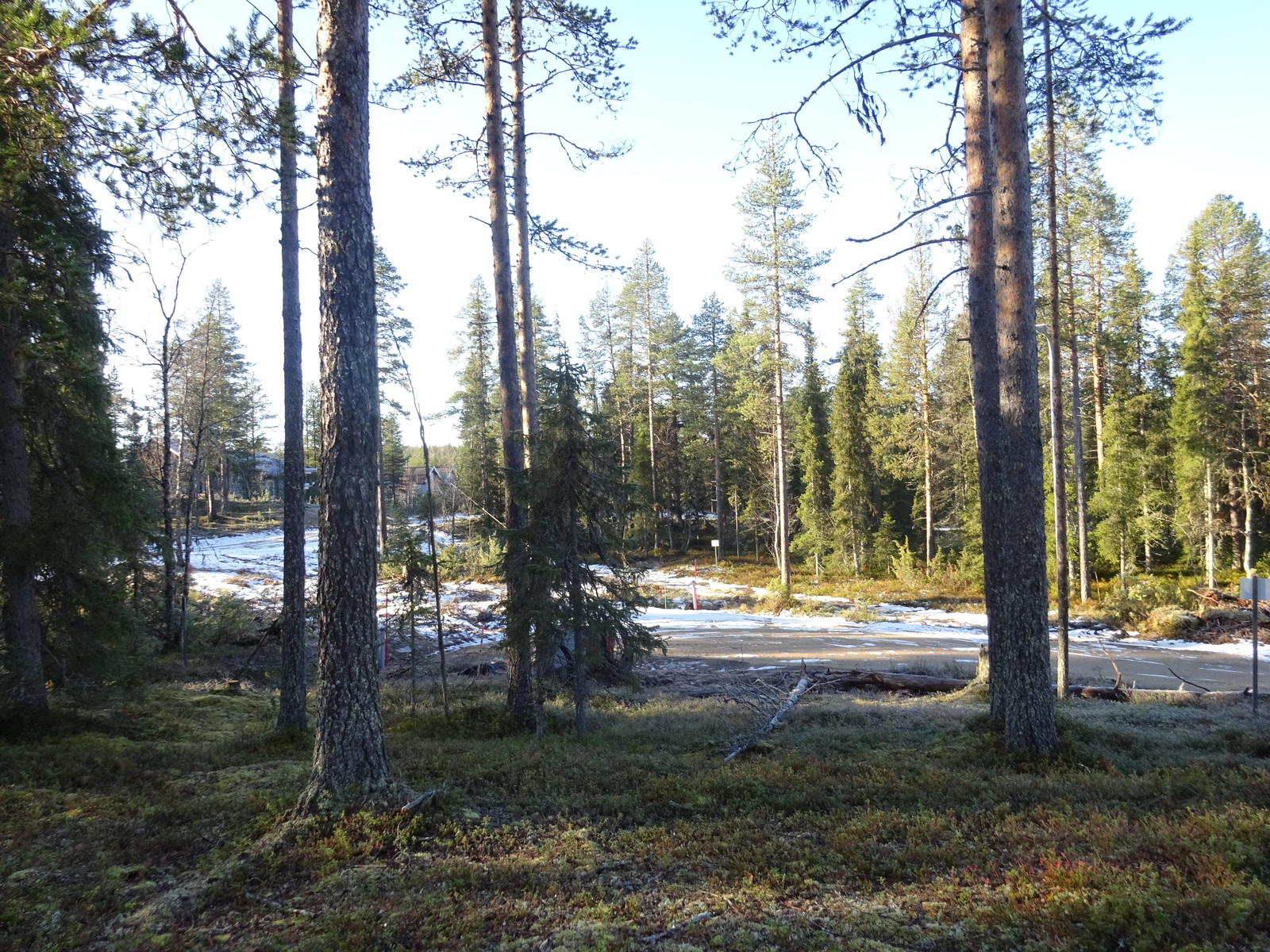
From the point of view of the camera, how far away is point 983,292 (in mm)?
8875

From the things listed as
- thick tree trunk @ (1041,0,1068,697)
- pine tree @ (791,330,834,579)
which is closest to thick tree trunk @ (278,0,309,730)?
thick tree trunk @ (1041,0,1068,697)

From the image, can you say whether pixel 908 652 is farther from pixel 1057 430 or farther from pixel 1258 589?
pixel 1057 430

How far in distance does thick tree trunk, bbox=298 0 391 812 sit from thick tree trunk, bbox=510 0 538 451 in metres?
4.78

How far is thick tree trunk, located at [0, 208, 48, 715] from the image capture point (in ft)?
27.7

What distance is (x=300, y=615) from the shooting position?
952cm

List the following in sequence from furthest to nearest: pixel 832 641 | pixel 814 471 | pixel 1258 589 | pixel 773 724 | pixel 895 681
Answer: pixel 814 471 → pixel 832 641 → pixel 895 681 → pixel 1258 589 → pixel 773 724

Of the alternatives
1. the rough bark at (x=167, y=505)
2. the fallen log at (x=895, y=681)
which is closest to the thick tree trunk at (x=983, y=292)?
the fallen log at (x=895, y=681)

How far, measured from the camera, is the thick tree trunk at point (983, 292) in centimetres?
836

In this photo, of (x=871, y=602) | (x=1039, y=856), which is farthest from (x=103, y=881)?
(x=871, y=602)

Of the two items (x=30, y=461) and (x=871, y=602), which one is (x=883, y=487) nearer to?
(x=871, y=602)

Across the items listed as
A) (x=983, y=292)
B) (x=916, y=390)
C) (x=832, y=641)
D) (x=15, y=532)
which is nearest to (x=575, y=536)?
(x=983, y=292)

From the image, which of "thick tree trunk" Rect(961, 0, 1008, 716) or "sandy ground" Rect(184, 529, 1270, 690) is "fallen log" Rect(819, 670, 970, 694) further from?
"thick tree trunk" Rect(961, 0, 1008, 716)

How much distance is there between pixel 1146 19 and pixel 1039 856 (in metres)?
9.66

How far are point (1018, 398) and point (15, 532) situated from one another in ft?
39.6
